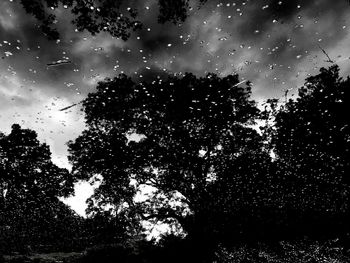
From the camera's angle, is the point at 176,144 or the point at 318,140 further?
the point at 318,140

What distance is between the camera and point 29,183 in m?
30.3

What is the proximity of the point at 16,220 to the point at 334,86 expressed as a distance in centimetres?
3307

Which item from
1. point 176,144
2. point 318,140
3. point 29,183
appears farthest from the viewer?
point 29,183

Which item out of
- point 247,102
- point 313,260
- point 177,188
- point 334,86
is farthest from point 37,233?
point 334,86

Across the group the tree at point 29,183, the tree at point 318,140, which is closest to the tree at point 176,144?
the tree at point 318,140

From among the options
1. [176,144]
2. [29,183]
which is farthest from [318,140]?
[29,183]

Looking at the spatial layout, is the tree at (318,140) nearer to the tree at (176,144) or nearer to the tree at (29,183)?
the tree at (176,144)

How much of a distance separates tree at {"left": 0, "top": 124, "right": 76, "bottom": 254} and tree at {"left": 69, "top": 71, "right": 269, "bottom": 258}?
516 inches

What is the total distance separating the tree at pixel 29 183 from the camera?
95.3ft

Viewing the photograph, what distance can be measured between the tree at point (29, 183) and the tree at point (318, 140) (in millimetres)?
21993

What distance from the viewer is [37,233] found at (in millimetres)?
29750

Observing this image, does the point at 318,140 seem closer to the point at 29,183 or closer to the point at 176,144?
the point at 176,144

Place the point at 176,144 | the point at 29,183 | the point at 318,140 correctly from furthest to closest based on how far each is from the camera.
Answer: the point at 29,183 → the point at 318,140 → the point at 176,144

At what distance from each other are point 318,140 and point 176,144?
14.0 metres
